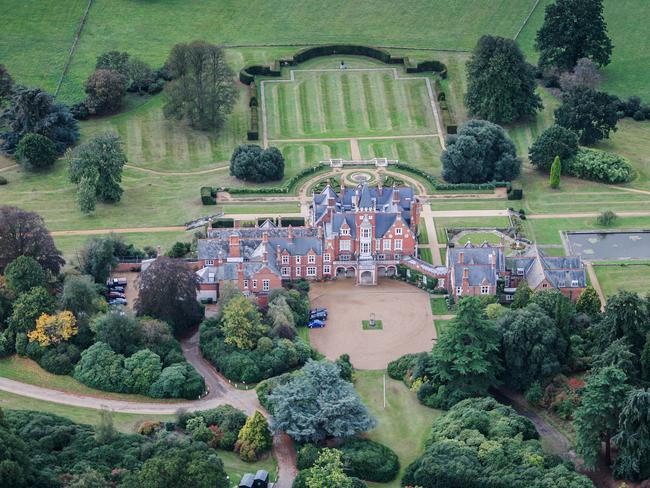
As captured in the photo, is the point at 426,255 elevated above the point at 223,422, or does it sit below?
above

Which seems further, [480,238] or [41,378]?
Result: [480,238]

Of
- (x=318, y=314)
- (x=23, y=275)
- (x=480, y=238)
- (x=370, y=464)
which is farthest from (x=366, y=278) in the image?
(x=23, y=275)

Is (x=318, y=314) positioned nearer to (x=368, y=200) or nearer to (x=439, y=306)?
(x=439, y=306)

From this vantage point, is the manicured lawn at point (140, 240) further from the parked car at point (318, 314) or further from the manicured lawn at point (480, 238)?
the manicured lawn at point (480, 238)

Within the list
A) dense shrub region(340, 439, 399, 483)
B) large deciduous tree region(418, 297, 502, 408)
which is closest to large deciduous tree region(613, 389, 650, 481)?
large deciduous tree region(418, 297, 502, 408)

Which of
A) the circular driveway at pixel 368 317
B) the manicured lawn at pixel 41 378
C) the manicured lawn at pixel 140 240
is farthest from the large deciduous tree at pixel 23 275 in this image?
the circular driveway at pixel 368 317

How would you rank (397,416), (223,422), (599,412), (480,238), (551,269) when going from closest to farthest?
1. (599,412)
2. (223,422)
3. (397,416)
4. (551,269)
5. (480,238)

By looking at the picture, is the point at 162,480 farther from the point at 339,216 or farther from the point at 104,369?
the point at 339,216
